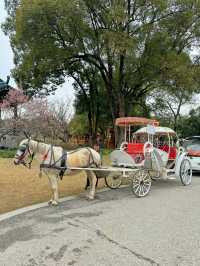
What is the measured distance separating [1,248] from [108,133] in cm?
4627

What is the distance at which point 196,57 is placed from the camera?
3203 centimetres

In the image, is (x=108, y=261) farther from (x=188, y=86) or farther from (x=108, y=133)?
(x=108, y=133)

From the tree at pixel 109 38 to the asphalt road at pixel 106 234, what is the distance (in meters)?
17.7

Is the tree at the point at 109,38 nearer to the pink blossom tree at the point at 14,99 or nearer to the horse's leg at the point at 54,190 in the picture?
the pink blossom tree at the point at 14,99

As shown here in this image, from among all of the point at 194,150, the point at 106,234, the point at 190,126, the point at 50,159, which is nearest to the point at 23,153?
the point at 50,159

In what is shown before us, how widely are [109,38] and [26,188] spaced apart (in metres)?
15.8

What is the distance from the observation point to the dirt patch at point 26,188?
9544mm

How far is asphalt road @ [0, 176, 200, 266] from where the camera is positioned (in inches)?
215

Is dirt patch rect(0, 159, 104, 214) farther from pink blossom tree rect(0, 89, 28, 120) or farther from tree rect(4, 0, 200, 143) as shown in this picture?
pink blossom tree rect(0, 89, 28, 120)

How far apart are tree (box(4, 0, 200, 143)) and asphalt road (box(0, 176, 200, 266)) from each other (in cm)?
1774

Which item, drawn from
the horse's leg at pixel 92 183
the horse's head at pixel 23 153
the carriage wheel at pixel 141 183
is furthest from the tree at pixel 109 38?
the horse's head at pixel 23 153

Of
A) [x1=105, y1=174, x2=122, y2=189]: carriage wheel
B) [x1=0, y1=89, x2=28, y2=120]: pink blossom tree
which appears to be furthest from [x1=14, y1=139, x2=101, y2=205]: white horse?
[x1=0, y1=89, x2=28, y2=120]: pink blossom tree

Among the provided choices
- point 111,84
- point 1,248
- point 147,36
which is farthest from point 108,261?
point 111,84

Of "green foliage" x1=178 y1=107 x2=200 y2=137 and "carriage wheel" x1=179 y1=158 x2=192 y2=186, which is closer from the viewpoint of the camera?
"carriage wheel" x1=179 y1=158 x2=192 y2=186
